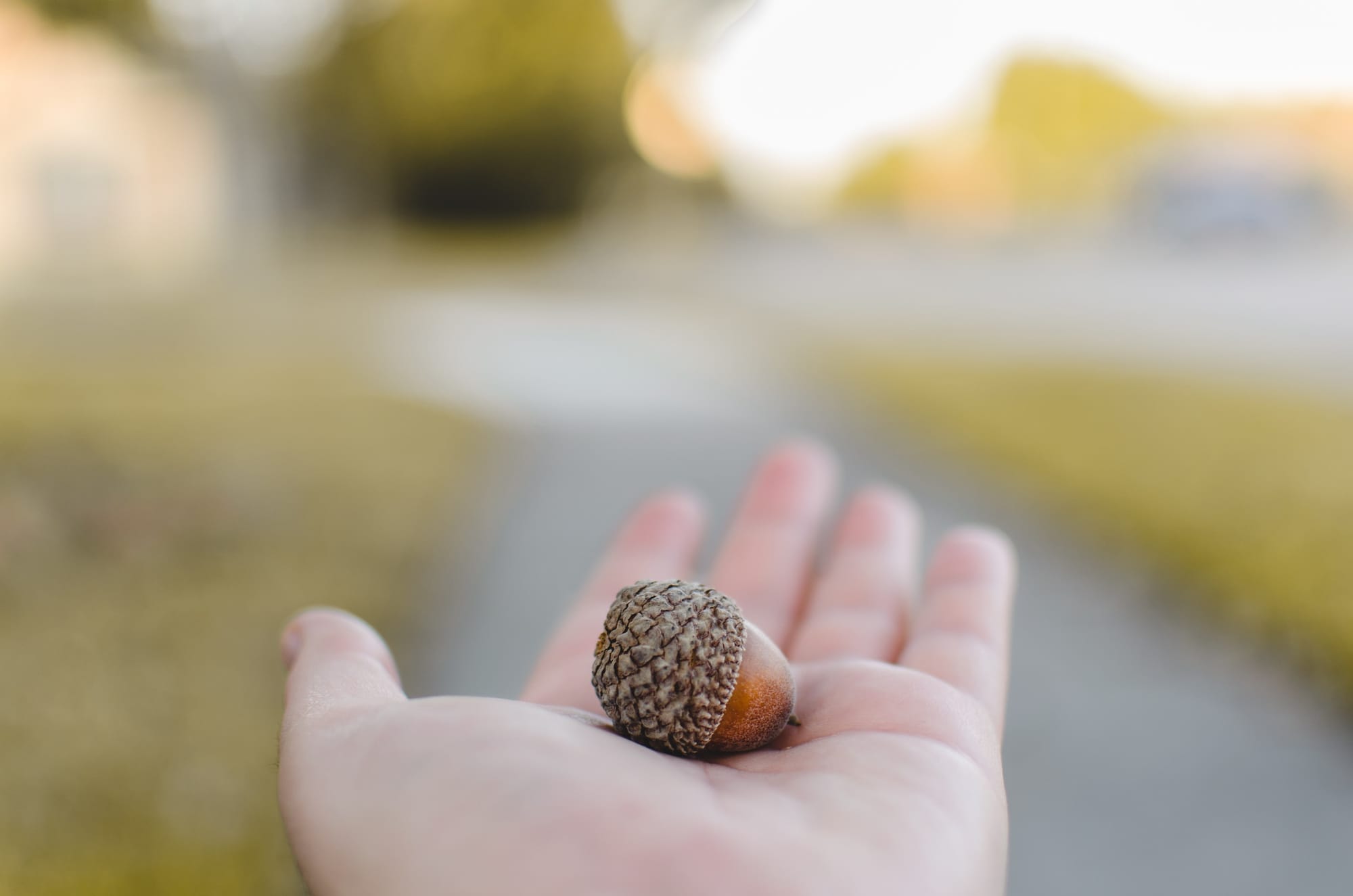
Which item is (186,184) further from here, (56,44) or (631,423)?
(631,423)

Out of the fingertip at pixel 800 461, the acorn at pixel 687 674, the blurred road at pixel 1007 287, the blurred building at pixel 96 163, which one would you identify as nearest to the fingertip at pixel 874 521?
the fingertip at pixel 800 461

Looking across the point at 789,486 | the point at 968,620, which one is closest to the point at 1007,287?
the point at 789,486

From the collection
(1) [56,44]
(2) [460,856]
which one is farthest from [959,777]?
(1) [56,44]

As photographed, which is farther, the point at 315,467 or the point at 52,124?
the point at 52,124

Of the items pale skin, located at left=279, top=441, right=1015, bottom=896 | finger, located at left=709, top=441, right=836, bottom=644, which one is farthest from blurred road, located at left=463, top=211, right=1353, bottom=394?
pale skin, located at left=279, top=441, right=1015, bottom=896

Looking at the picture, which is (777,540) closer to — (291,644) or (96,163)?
(291,644)

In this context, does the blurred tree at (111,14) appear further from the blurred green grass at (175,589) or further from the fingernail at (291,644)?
the fingernail at (291,644)
